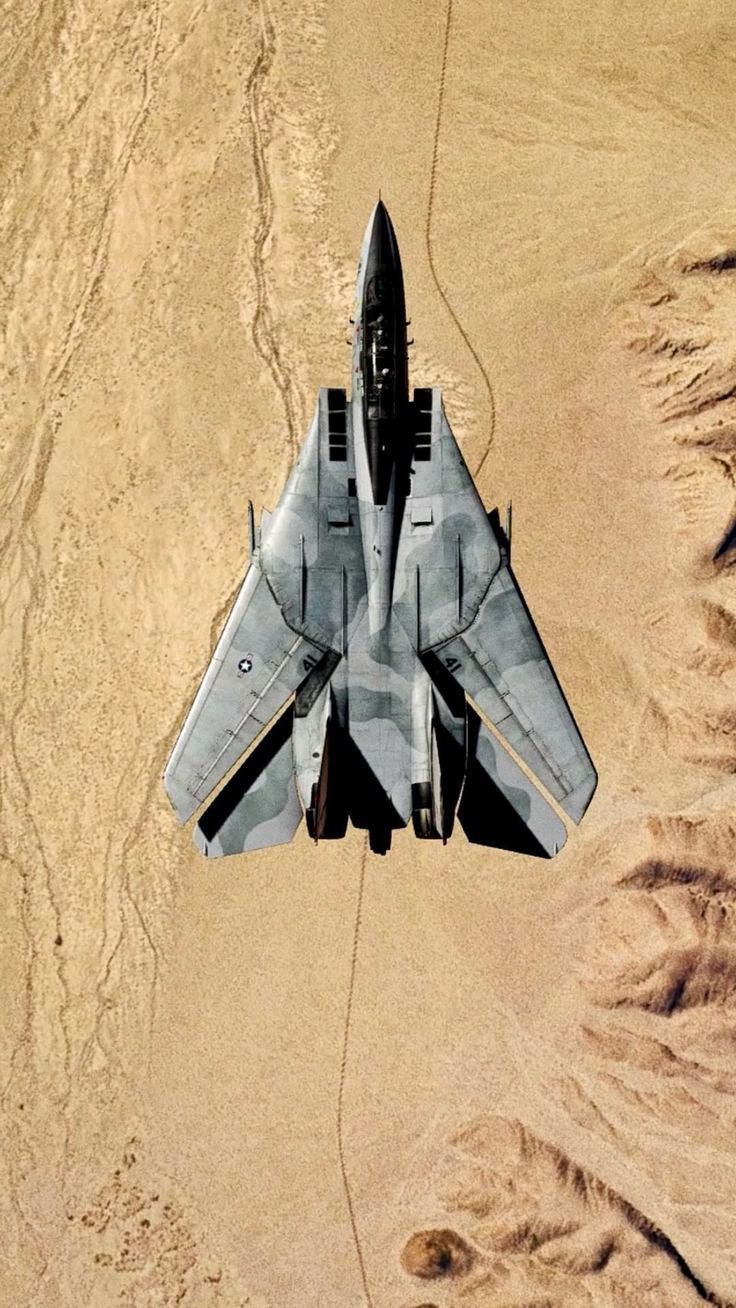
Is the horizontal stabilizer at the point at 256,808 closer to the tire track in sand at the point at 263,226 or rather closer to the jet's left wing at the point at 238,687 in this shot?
the jet's left wing at the point at 238,687

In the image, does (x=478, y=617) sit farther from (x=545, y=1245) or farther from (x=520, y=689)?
(x=545, y=1245)

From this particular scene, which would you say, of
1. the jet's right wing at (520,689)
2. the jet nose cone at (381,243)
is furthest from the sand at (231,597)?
the jet nose cone at (381,243)

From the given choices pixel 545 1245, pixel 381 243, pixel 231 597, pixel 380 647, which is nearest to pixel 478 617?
pixel 380 647

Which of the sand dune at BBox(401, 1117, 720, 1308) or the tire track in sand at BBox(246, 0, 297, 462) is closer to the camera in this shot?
the sand dune at BBox(401, 1117, 720, 1308)

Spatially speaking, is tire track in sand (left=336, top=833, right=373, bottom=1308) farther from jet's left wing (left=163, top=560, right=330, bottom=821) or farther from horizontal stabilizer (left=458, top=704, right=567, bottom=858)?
jet's left wing (left=163, top=560, right=330, bottom=821)

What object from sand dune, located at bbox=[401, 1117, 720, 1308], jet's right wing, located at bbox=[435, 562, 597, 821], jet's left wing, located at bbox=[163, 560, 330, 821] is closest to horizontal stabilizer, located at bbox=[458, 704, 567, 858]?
jet's right wing, located at bbox=[435, 562, 597, 821]
